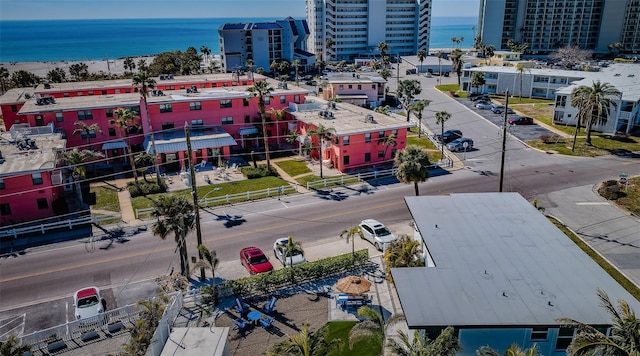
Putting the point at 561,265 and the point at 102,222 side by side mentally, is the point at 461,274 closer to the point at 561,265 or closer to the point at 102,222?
the point at 561,265

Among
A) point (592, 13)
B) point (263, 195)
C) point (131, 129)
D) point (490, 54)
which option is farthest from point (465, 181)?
point (592, 13)

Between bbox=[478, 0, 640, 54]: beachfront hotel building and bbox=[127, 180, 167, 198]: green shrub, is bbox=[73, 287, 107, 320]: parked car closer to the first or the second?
bbox=[127, 180, 167, 198]: green shrub

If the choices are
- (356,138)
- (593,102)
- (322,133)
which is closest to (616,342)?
(322,133)

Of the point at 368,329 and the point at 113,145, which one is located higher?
the point at 368,329

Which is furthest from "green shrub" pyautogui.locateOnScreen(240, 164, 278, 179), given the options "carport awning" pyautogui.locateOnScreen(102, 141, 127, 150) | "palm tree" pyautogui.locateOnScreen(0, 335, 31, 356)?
"palm tree" pyautogui.locateOnScreen(0, 335, 31, 356)

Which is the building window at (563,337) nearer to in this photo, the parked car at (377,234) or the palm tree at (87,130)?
the parked car at (377,234)

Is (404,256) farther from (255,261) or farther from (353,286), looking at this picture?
(255,261)
